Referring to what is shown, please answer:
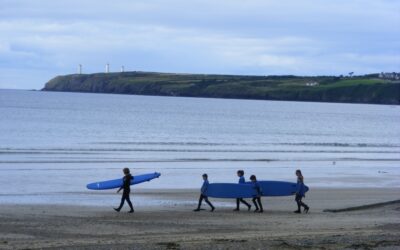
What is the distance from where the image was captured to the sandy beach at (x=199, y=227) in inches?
650

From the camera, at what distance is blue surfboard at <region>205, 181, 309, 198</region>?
81.3 ft

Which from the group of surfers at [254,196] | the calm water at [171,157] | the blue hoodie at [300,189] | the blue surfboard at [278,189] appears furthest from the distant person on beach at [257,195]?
the calm water at [171,157]

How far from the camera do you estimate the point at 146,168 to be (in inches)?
1622

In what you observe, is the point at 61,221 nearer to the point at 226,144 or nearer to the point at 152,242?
the point at 152,242

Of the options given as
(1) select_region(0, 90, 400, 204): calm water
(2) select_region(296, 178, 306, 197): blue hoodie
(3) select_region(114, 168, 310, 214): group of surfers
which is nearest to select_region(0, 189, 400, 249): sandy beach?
(3) select_region(114, 168, 310, 214): group of surfers

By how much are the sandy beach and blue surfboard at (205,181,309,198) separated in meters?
0.47

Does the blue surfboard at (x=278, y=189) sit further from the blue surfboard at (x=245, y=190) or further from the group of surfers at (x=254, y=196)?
the group of surfers at (x=254, y=196)

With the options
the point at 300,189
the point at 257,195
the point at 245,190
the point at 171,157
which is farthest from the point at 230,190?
the point at 171,157

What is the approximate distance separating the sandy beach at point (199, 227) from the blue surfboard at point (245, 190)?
47 centimetres

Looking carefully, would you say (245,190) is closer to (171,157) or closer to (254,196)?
(254,196)

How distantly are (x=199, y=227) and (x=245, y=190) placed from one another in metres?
4.71

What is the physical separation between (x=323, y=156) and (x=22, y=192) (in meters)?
29.1

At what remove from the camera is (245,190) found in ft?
81.3

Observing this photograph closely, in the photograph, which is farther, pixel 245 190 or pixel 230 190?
pixel 230 190
